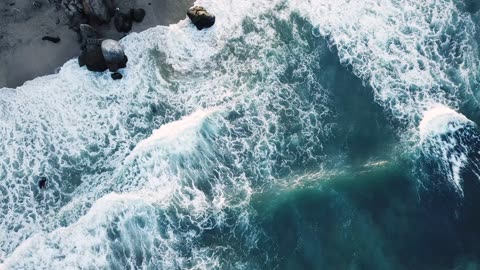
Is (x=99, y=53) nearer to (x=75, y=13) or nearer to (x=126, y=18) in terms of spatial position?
(x=126, y=18)

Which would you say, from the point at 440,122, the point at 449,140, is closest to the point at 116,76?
the point at 440,122

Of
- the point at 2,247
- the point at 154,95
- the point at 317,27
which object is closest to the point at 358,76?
the point at 317,27

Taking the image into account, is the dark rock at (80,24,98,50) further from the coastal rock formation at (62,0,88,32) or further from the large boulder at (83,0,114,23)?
the large boulder at (83,0,114,23)

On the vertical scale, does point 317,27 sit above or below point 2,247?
above

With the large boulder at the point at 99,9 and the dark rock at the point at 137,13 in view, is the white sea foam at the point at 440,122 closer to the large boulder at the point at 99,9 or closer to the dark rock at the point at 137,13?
the dark rock at the point at 137,13

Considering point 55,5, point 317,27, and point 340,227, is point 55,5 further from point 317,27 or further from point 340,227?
point 340,227

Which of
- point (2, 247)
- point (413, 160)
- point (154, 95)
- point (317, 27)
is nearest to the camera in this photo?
point (2, 247)
